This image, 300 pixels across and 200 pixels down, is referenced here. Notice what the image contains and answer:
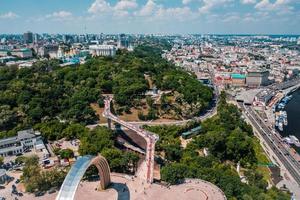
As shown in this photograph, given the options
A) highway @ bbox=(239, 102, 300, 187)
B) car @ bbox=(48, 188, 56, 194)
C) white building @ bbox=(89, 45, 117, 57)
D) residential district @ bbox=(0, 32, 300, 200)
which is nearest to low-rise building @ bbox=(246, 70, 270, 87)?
residential district @ bbox=(0, 32, 300, 200)

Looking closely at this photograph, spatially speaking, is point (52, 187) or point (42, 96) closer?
point (52, 187)

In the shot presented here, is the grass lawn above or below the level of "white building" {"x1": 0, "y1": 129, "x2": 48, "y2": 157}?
below

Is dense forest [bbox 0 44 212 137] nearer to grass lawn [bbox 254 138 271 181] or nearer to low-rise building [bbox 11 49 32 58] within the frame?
grass lawn [bbox 254 138 271 181]

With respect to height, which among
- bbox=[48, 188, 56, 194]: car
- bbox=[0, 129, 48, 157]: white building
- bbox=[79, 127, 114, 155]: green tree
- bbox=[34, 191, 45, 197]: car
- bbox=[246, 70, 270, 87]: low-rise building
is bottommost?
bbox=[34, 191, 45, 197]: car

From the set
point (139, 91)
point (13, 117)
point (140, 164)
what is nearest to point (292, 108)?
point (139, 91)

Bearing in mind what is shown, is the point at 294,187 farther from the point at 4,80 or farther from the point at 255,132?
the point at 4,80

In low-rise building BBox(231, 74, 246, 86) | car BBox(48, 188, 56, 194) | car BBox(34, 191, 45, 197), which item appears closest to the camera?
car BBox(34, 191, 45, 197)

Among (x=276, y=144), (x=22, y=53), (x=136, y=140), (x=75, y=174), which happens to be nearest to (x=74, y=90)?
(x=136, y=140)
